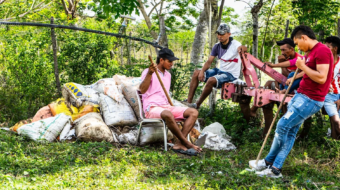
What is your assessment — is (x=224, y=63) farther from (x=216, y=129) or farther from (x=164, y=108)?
(x=164, y=108)

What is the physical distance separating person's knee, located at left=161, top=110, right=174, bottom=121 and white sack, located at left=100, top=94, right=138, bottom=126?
93cm

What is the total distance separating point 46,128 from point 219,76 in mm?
2894

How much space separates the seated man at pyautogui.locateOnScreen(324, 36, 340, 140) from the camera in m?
4.65

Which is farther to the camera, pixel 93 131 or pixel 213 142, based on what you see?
pixel 213 142

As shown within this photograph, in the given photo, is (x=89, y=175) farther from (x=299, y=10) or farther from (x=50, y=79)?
(x=299, y=10)

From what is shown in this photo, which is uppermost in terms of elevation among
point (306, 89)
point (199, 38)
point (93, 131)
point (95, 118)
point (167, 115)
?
point (199, 38)

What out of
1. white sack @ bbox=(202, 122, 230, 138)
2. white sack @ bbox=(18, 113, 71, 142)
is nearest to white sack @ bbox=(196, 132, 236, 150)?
white sack @ bbox=(202, 122, 230, 138)

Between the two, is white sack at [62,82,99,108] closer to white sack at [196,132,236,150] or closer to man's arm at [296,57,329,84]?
white sack at [196,132,236,150]

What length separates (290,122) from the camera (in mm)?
3533

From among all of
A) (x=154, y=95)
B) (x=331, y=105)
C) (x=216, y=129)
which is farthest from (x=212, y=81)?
(x=331, y=105)

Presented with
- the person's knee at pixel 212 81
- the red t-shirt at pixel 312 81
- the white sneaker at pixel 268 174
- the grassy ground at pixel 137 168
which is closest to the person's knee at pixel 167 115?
the grassy ground at pixel 137 168

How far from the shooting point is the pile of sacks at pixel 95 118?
478 centimetres

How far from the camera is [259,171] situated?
3.84 meters

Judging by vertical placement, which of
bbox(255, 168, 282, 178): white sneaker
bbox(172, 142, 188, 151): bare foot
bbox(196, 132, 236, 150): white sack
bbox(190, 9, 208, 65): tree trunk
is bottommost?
bbox(196, 132, 236, 150): white sack
